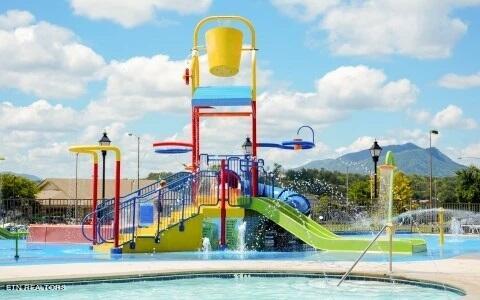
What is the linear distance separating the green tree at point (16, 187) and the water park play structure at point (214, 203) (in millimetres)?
52917

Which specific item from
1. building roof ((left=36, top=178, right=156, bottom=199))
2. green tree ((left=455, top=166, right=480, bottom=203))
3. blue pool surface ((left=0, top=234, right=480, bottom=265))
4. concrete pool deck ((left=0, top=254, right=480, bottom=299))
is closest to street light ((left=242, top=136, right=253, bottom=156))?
blue pool surface ((left=0, top=234, right=480, bottom=265))

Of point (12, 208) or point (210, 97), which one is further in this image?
point (12, 208)

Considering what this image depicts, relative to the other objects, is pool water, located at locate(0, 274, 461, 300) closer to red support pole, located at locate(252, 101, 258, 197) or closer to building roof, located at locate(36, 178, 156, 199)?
red support pole, located at locate(252, 101, 258, 197)

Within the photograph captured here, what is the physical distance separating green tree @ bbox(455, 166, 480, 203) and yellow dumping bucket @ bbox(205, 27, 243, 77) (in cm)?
3809

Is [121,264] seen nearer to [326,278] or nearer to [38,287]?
[38,287]

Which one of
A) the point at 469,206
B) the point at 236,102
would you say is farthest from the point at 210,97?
the point at 469,206

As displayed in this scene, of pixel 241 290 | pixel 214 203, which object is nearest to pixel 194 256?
pixel 214 203

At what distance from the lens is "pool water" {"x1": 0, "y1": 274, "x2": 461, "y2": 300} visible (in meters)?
9.42

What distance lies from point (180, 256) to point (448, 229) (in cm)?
1852

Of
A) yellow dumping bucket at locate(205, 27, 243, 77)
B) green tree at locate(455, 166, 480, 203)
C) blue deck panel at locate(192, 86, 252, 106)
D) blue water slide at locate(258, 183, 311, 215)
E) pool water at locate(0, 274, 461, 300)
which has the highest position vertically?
yellow dumping bucket at locate(205, 27, 243, 77)

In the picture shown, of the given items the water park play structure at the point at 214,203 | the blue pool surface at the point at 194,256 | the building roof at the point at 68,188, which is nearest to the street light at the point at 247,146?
the water park play structure at the point at 214,203

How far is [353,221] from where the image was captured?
32.9 m

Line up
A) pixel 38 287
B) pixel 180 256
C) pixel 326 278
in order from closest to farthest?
pixel 38 287 → pixel 326 278 → pixel 180 256

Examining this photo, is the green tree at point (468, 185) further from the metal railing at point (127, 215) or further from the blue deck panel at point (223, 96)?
the metal railing at point (127, 215)
